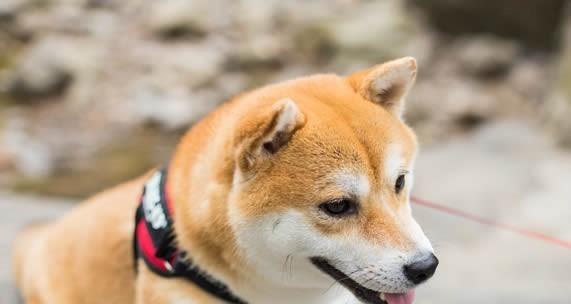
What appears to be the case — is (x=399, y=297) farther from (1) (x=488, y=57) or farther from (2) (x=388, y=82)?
(1) (x=488, y=57)

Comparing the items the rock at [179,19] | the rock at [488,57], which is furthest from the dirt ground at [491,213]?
the rock at [179,19]

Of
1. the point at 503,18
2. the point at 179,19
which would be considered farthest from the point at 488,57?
the point at 179,19

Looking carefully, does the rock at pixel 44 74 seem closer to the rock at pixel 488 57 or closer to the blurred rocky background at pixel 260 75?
the blurred rocky background at pixel 260 75

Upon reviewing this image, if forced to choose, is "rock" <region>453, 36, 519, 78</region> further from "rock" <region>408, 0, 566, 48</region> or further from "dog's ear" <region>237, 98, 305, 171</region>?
"dog's ear" <region>237, 98, 305, 171</region>

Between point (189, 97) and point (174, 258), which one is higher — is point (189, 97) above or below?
below

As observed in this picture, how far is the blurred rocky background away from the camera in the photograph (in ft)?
23.9

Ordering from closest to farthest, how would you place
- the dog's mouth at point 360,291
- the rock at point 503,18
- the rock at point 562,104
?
the dog's mouth at point 360,291 → the rock at point 562,104 → the rock at point 503,18

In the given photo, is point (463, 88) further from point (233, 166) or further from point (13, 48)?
point (233, 166)

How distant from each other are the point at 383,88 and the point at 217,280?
3.44 ft

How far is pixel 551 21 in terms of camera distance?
8.65m

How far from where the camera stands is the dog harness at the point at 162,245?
3.14m

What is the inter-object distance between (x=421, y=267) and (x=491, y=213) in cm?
384

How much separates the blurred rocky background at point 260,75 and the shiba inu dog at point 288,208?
361 centimetres

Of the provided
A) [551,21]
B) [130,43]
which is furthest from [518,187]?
[130,43]
